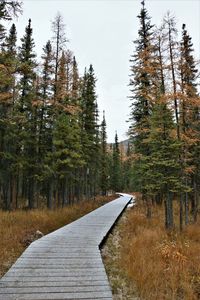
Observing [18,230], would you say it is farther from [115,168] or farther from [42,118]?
[115,168]

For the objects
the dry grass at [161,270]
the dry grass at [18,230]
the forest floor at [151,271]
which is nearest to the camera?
the forest floor at [151,271]

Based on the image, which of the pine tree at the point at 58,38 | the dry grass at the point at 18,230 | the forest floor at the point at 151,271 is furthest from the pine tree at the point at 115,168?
the forest floor at the point at 151,271

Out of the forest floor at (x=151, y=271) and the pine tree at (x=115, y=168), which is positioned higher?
the pine tree at (x=115, y=168)

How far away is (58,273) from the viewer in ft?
24.5

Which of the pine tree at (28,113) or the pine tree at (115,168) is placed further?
the pine tree at (115,168)

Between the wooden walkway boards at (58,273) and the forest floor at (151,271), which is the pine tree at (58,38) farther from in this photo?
the forest floor at (151,271)

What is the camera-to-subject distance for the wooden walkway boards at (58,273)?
20.2ft

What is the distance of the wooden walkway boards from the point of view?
20.2 ft

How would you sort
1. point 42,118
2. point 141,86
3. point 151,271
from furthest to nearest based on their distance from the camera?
point 42,118 < point 141,86 < point 151,271

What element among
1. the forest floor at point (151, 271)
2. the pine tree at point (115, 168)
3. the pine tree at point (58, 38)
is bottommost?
the forest floor at point (151, 271)

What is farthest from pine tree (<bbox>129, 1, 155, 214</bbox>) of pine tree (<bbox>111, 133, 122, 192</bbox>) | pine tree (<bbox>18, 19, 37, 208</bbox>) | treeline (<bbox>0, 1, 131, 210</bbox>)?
pine tree (<bbox>111, 133, 122, 192</bbox>)

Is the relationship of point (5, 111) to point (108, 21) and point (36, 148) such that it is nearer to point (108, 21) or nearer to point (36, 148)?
point (36, 148)

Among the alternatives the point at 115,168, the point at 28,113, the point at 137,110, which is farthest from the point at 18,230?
the point at 115,168

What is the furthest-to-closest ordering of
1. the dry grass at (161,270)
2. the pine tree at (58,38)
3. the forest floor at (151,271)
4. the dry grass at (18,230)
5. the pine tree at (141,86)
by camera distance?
the pine tree at (58,38)
the pine tree at (141,86)
the dry grass at (18,230)
the dry grass at (161,270)
the forest floor at (151,271)
